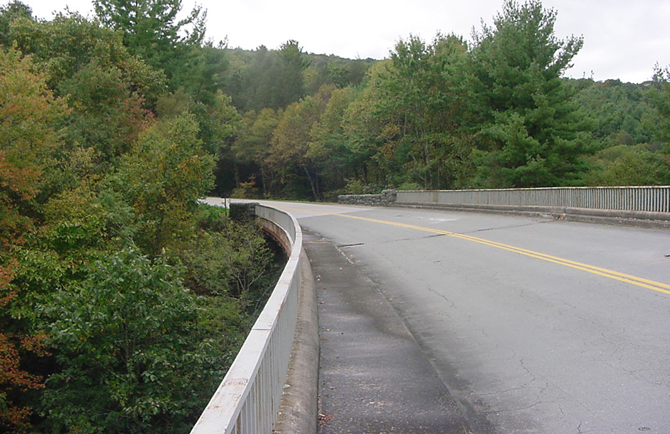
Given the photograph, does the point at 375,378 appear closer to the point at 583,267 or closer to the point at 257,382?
the point at 257,382

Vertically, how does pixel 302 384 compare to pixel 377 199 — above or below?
below

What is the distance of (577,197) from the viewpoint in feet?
67.4

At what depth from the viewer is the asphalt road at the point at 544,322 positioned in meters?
5.06

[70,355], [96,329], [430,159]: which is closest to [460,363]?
[96,329]

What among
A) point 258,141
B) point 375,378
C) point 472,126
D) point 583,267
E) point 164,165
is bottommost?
point 375,378

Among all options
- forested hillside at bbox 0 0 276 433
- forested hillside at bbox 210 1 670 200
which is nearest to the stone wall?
forested hillside at bbox 210 1 670 200

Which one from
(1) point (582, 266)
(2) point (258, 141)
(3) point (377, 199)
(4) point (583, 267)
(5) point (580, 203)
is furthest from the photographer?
(2) point (258, 141)

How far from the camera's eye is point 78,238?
60.6 ft

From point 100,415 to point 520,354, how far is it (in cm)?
901

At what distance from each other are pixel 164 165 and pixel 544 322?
2290 centimetres

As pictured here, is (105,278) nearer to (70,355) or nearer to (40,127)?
(70,355)

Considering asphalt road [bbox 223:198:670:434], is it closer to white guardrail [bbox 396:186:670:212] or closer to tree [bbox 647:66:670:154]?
white guardrail [bbox 396:186:670:212]

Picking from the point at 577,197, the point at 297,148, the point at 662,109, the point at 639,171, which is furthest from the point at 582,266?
the point at 297,148

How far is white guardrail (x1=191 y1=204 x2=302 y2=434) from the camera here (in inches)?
100.0
